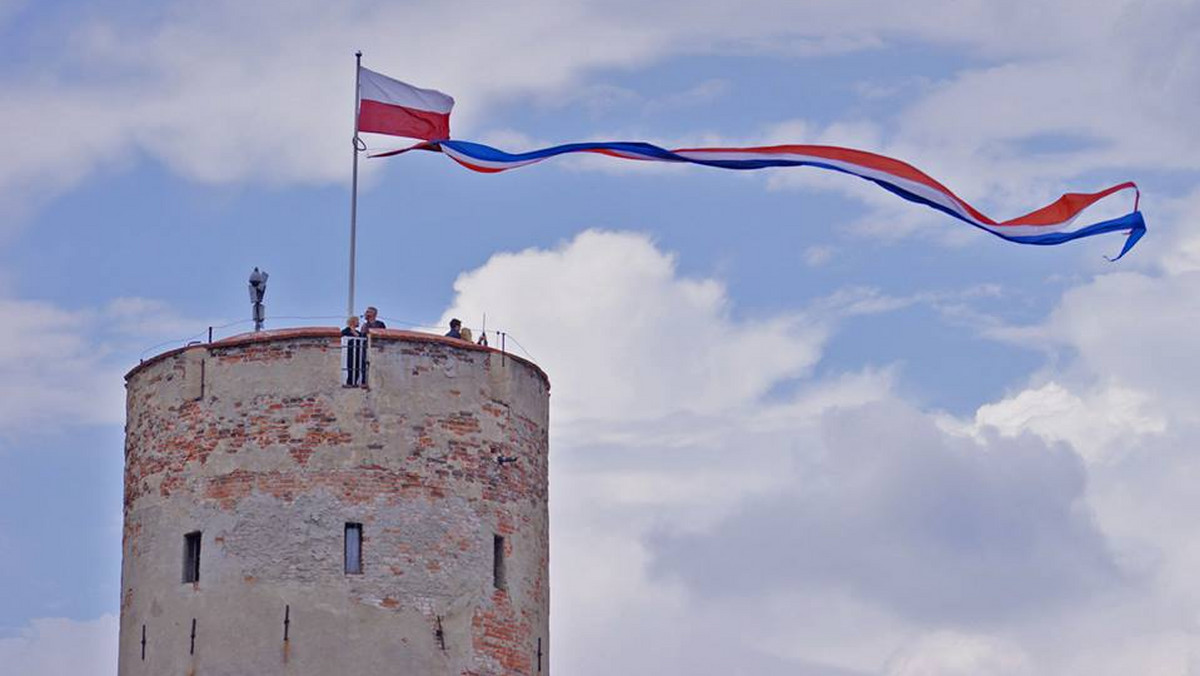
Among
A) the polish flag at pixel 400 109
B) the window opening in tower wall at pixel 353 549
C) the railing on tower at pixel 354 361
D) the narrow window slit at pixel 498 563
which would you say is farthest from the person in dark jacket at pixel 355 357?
the polish flag at pixel 400 109

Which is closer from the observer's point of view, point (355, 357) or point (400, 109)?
point (355, 357)

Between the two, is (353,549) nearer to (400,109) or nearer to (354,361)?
(354,361)

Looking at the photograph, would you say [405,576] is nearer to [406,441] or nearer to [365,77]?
[406,441]

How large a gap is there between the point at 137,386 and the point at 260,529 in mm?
4303

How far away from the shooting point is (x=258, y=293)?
177 feet

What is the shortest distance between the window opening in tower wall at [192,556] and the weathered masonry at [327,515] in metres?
0.02

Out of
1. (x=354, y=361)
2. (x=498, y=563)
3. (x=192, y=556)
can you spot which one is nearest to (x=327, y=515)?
(x=192, y=556)

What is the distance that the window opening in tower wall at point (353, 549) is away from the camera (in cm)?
5062

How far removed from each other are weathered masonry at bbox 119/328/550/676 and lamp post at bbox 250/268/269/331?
136cm

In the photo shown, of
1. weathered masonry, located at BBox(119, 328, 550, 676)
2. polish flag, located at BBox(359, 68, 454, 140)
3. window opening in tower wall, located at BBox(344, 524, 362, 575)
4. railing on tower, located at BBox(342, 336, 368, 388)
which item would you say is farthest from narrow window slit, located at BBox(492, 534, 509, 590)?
polish flag, located at BBox(359, 68, 454, 140)

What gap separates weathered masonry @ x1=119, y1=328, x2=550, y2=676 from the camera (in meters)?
50.4

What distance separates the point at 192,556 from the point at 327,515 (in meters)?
2.58

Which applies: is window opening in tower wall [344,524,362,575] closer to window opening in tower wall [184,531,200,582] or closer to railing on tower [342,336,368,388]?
railing on tower [342,336,368,388]

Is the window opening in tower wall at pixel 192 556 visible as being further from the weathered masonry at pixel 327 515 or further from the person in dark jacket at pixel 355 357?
the person in dark jacket at pixel 355 357
